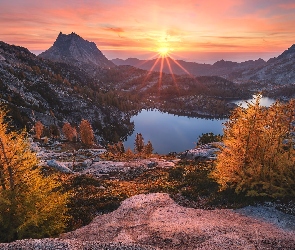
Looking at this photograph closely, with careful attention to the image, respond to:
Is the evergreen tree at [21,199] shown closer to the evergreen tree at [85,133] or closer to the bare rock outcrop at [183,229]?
the bare rock outcrop at [183,229]

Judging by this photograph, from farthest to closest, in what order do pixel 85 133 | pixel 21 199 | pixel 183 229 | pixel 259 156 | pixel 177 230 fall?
1. pixel 85 133
2. pixel 259 156
3. pixel 183 229
4. pixel 177 230
5. pixel 21 199

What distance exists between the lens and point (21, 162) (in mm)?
20031

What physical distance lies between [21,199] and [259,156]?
26047 millimetres

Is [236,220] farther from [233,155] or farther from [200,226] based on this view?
[233,155]

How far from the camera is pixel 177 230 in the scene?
21.9 m

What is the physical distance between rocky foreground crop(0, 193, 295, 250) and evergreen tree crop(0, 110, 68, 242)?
197 centimetres

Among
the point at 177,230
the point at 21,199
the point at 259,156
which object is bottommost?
the point at 177,230

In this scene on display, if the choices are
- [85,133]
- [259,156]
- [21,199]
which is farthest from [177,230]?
[85,133]

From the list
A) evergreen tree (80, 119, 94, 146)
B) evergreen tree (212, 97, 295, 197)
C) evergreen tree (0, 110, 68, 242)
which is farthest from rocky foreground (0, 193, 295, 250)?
evergreen tree (80, 119, 94, 146)

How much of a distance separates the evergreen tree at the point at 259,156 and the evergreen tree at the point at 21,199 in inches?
807

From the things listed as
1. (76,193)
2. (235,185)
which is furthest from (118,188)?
(235,185)

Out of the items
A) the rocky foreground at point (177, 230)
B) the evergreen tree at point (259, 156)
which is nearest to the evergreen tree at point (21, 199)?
the rocky foreground at point (177, 230)

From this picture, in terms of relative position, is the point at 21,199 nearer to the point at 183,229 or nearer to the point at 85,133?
the point at 183,229

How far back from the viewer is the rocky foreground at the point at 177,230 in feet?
59.0
